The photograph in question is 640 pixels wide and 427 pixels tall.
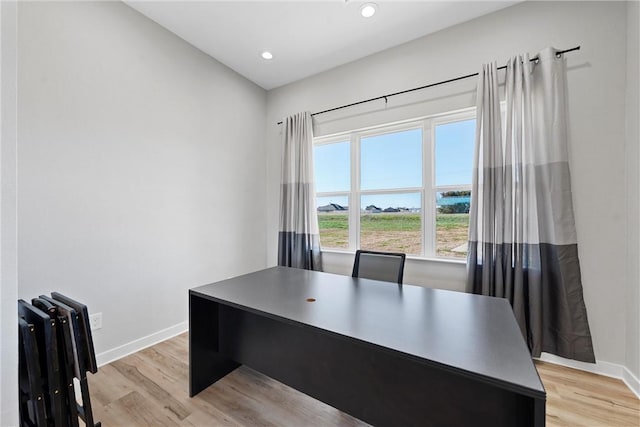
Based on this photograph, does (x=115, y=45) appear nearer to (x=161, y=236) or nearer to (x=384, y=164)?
(x=161, y=236)

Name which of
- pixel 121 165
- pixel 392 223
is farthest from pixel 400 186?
pixel 121 165

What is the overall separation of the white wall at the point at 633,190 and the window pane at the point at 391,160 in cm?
148

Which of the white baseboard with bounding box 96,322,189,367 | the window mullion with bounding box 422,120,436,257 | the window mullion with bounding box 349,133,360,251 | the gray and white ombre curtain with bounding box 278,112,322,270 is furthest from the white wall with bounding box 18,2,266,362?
the window mullion with bounding box 422,120,436,257

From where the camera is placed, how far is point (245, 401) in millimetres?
1721

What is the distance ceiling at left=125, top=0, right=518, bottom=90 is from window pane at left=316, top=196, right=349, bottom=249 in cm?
168

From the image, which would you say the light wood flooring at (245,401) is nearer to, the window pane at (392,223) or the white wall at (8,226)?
the white wall at (8,226)

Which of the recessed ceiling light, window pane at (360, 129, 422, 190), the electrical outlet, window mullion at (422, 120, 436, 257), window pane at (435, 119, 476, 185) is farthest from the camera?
window pane at (360, 129, 422, 190)

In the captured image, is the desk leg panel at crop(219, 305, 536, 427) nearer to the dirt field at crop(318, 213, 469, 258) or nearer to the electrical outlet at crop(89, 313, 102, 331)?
the electrical outlet at crop(89, 313, 102, 331)

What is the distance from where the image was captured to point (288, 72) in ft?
11.0

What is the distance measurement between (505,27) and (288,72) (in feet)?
7.52

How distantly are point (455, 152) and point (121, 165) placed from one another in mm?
3082

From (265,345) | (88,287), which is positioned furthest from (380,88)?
(88,287)

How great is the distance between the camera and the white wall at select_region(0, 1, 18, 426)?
0.66 meters

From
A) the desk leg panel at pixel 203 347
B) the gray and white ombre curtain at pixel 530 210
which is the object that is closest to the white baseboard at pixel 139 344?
the desk leg panel at pixel 203 347
